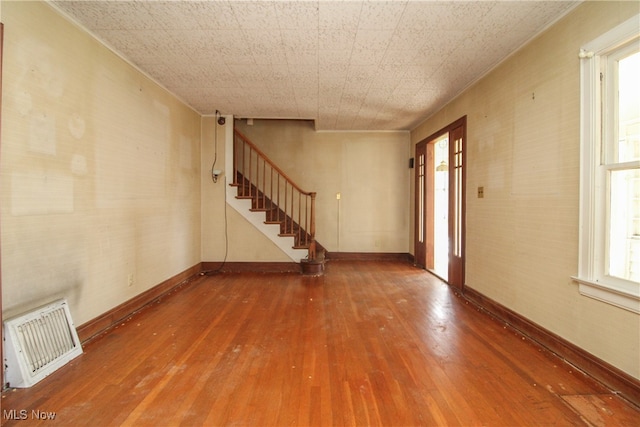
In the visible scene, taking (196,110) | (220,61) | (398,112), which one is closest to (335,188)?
(398,112)

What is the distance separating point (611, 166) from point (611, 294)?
84 centimetres

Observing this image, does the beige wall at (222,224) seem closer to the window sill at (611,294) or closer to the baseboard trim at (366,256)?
the baseboard trim at (366,256)

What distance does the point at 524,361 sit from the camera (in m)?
2.32

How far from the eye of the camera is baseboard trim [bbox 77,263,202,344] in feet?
8.71

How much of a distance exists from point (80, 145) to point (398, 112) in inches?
167

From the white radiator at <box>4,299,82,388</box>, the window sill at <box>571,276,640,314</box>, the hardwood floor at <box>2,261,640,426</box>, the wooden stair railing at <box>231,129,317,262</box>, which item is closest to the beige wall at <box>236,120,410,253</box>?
the wooden stair railing at <box>231,129,317,262</box>

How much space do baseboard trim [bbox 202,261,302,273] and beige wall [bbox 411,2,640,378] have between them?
119 inches

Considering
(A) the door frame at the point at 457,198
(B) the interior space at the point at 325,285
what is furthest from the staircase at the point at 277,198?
(A) the door frame at the point at 457,198

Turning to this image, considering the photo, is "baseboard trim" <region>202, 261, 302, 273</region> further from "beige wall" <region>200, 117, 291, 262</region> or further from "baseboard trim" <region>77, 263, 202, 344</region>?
"baseboard trim" <region>77, 263, 202, 344</region>

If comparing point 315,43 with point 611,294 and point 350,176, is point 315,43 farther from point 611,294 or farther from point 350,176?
point 350,176

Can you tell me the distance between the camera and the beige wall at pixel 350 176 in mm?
6367

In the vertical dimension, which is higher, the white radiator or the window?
the window

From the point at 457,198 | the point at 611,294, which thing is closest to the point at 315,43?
the point at 457,198

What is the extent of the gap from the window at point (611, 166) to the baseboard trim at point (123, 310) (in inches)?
156
